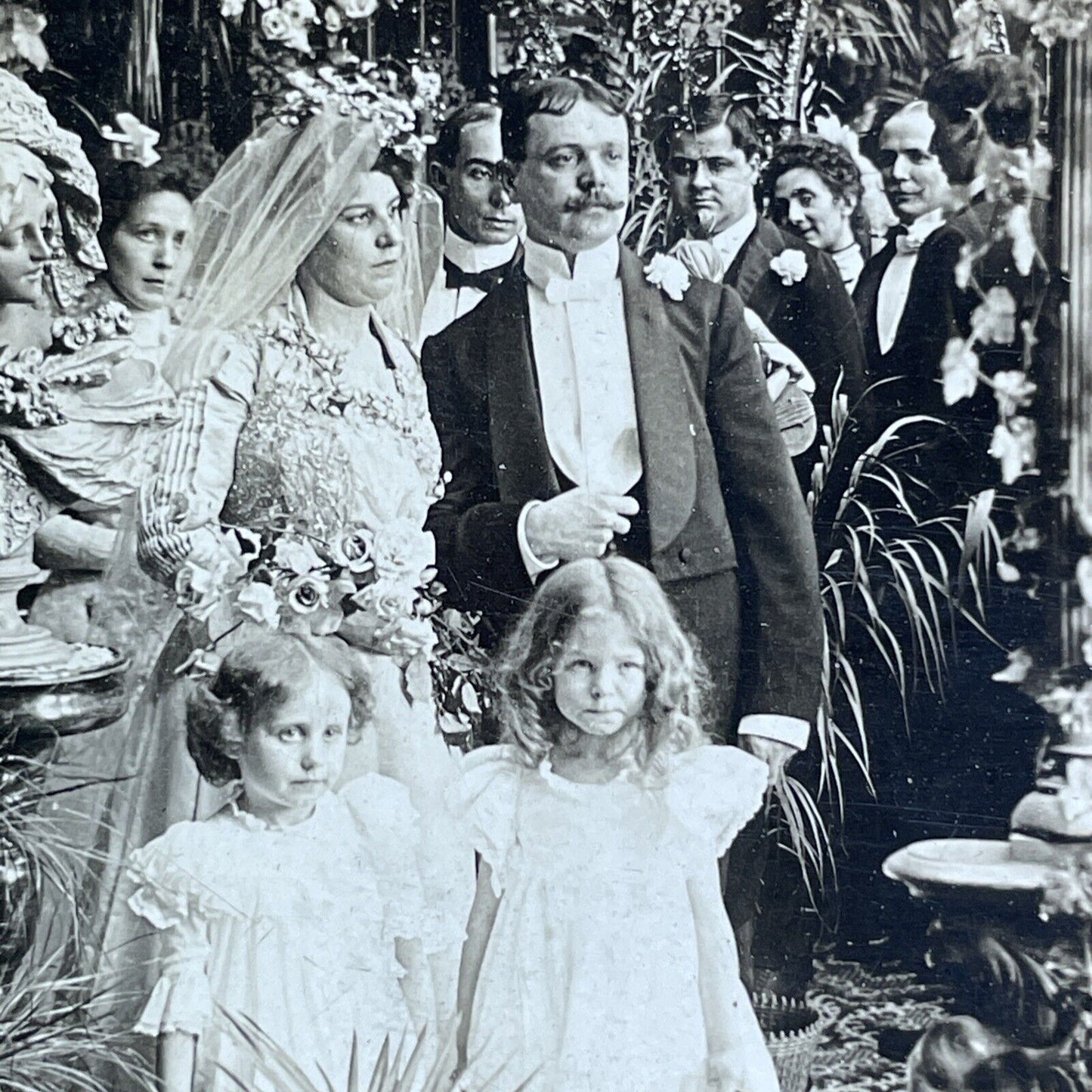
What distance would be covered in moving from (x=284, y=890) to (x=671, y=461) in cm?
107

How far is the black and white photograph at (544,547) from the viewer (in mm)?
2572

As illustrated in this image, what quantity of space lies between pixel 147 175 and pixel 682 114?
1.03 metres

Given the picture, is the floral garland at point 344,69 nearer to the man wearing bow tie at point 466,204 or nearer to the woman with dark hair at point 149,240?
the man wearing bow tie at point 466,204

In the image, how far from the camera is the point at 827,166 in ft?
9.04

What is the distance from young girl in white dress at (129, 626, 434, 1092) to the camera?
2529 millimetres

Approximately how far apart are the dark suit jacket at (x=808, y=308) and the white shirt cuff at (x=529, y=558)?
2.00ft

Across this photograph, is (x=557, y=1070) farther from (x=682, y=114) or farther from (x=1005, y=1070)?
(x=682, y=114)

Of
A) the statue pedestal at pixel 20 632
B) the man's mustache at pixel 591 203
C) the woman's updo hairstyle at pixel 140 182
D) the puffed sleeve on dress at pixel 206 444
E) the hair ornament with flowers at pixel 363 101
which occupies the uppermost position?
the hair ornament with flowers at pixel 363 101

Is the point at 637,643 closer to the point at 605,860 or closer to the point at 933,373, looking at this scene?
the point at 605,860

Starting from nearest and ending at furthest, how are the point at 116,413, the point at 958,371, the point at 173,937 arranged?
1. the point at 173,937
2. the point at 116,413
3. the point at 958,371

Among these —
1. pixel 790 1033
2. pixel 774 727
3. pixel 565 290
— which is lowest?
pixel 790 1033

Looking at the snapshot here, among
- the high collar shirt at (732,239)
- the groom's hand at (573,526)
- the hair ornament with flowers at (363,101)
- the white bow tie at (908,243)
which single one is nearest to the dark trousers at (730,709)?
the groom's hand at (573,526)

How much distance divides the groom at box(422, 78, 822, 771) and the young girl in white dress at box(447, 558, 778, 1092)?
0.27 feet

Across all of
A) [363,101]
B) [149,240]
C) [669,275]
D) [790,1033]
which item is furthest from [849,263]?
[790,1033]
